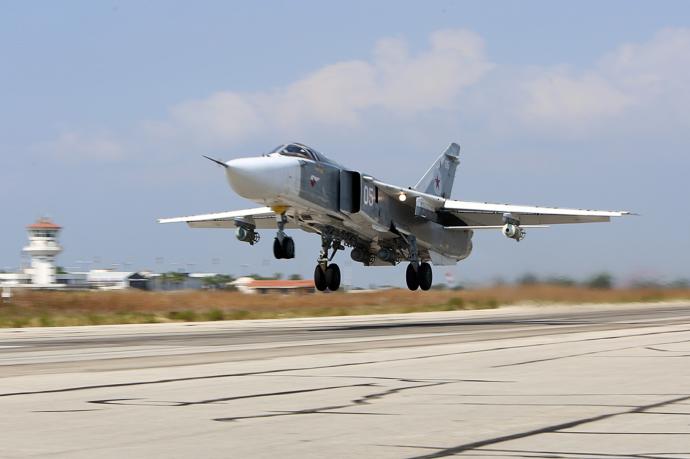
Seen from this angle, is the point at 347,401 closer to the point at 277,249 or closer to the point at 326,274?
the point at 277,249

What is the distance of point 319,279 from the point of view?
32625 mm

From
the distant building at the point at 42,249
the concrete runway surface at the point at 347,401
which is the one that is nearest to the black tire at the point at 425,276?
the concrete runway surface at the point at 347,401

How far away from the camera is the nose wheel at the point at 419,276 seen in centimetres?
3381

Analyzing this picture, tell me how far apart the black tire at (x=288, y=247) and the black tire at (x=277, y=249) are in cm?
9

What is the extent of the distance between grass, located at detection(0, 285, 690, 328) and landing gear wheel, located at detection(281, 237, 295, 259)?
8.09m

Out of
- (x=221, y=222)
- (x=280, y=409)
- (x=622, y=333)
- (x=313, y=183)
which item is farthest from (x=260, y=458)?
(x=221, y=222)

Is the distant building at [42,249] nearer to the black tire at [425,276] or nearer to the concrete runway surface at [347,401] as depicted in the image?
the black tire at [425,276]

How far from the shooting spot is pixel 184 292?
141ft

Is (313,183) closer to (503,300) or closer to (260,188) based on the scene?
(260,188)

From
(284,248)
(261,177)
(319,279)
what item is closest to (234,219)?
(319,279)

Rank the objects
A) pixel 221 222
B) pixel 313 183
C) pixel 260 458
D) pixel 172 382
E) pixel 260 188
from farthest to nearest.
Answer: pixel 221 222 → pixel 313 183 → pixel 260 188 → pixel 172 382 → pixel 260 458

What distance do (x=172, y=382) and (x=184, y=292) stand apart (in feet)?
104

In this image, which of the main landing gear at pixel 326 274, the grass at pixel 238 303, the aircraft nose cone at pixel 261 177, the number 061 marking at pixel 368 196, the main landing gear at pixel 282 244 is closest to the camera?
the aircraft nose cone at pixel 261 177

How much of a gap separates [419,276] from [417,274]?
0.47 feet
